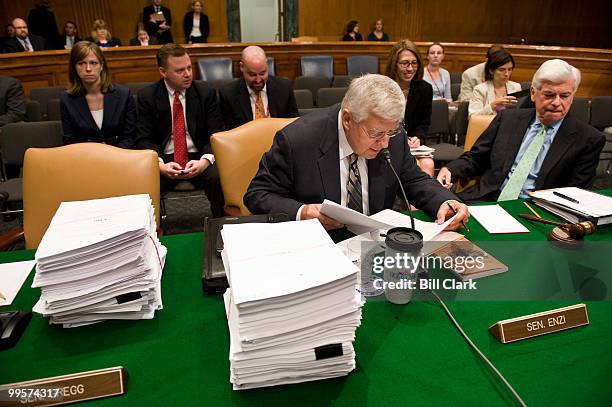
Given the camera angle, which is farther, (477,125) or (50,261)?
(477,125)

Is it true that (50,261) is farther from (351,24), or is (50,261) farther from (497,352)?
(351,24)

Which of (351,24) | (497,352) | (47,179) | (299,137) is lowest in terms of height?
(497,352)

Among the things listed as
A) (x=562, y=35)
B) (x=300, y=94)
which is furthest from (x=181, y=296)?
(x=562, y=35)

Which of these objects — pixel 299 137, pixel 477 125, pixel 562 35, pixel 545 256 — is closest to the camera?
pixel 545 256

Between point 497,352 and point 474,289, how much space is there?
27 centimetres

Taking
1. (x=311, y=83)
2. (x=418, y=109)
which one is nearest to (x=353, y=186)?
(x=418, y=109)

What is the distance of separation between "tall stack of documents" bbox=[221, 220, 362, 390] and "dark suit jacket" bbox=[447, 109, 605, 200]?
1.83 meters

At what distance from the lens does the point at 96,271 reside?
1191 millimetres

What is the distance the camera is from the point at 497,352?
3.77ft

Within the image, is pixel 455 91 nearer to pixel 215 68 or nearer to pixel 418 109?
pixel 418 109

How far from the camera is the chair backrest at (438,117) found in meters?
4.68

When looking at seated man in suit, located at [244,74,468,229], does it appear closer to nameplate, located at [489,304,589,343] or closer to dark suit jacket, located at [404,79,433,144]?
nameplate, located at [489,304,589,343]

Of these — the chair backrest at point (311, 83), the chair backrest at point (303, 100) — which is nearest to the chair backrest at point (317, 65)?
the chair backrest at point (311, 83)

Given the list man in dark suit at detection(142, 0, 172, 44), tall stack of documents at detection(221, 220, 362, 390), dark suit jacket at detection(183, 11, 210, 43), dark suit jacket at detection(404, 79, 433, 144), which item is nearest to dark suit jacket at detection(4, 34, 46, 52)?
man in dark suit at detection(142, 0, 172, 44)
